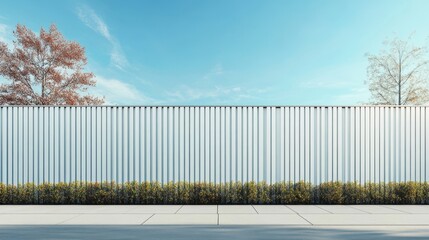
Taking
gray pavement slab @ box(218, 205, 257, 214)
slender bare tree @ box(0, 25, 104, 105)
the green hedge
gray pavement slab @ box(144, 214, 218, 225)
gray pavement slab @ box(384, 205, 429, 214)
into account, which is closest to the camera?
Result: gray pavement slab @ box(144, 214, 218, 225)

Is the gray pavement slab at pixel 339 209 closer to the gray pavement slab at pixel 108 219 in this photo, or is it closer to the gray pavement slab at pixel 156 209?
the gray pavement slab at pixel 156 209

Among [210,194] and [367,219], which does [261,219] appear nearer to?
[367,219]

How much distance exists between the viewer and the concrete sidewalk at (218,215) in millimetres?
8148

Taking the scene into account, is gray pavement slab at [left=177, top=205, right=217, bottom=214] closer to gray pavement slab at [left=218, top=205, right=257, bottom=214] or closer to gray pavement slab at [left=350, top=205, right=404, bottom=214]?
gray pavement slab at [left=218, top=205, right=257, bottom=214]

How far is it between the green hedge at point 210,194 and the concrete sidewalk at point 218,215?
446 mm

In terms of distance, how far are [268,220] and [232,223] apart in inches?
37.2

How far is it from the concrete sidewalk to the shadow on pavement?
1.70 feet

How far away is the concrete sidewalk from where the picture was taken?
8.15 meters

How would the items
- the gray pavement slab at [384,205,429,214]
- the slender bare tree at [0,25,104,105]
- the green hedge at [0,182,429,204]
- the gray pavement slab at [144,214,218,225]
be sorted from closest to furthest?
1. the gray pavement slab at [144,214,218,225]
2. the gray pavement slab at [384,205,429,214]
3. the green hedge at [0,182,429,204]
4. the slender bare tree at [0,25,104,105]

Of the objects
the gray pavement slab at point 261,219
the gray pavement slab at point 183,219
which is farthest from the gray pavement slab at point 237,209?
the gray pavement slab at point 183,219

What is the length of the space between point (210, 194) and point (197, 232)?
13.4 feet

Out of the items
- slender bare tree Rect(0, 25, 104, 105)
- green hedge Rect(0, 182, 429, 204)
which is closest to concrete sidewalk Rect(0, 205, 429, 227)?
green hedge Rect(0, 182, 429, 204)

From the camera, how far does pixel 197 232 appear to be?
23.2 feet

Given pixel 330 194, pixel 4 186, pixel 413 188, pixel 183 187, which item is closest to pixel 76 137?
pixel 4 186
